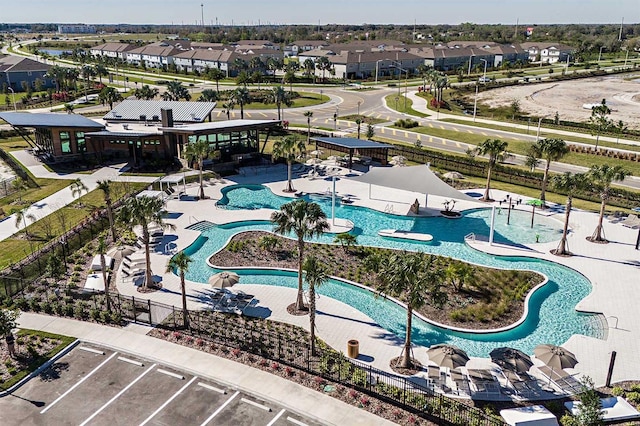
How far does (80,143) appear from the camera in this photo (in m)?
64.2

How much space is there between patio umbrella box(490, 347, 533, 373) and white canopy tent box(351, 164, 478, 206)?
782 inches

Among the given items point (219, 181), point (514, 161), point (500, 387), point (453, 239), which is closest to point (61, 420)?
point (500, 387)

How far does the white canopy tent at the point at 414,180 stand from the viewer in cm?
4381

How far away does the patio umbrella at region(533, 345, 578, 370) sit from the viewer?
24281 millimetres

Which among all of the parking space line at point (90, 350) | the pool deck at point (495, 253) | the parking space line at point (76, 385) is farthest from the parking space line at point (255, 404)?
the parking space line at point (90, 350)

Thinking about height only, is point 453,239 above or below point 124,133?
below

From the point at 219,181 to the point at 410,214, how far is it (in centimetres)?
2246

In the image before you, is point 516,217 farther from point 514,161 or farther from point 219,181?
point 219,181

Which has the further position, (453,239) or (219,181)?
(219,181)

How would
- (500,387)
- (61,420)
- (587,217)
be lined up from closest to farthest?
(61,420), (500,387), (587,217)

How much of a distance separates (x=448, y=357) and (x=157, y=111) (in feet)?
185

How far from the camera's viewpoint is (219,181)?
5803 cm

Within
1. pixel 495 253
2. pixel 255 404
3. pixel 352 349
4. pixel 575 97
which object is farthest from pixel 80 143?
pixel 575 97

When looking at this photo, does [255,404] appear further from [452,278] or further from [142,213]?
[452,278]
